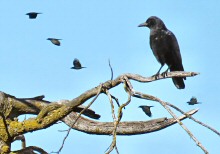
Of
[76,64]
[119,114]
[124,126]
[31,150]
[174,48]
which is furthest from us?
[174,48]

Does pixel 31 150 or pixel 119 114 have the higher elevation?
pixel 119 114

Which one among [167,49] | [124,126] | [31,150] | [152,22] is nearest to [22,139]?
[31,150]

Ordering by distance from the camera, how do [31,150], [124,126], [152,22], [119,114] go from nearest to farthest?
1. [119,114]
2. [124,126]
3. [31,150]
4. [152,22]

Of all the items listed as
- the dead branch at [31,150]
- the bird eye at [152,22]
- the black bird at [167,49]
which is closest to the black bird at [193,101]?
the dead branch at [31,150]

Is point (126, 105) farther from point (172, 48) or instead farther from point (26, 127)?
point (172, 48)

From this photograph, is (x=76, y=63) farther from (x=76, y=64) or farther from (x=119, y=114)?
(x=119, y=114)

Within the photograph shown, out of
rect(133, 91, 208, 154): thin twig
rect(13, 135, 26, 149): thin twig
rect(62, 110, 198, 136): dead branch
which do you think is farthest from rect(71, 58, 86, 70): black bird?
rect(133, 91, 208, 154): thin twig

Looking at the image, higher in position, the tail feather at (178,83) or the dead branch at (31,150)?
the tail feather at (178,83)

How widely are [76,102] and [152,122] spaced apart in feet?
2.89

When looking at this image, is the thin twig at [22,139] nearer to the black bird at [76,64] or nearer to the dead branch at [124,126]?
the dead branch at [124,126]

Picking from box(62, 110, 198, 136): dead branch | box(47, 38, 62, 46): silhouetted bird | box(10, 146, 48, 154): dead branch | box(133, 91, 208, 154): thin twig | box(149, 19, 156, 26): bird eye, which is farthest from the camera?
box(149, 19, 156, 26): bird eye

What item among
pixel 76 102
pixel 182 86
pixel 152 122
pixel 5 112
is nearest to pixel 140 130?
pixel 152 122

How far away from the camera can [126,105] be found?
6.13m

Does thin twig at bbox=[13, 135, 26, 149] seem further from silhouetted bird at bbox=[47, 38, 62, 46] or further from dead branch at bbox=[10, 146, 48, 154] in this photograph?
silhouetted bird at bbox=[47, 38, 62, 46]
